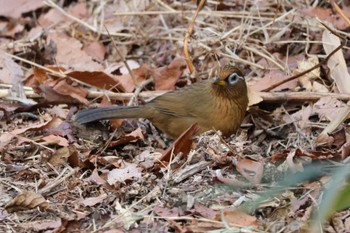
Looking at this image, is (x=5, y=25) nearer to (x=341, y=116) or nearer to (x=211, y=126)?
(x=211, y=126)

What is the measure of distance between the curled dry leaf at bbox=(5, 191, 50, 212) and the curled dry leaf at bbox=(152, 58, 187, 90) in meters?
2.14

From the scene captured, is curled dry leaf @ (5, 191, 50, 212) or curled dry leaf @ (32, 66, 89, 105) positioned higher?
curled dry leaf @ (5, 191, 50, 212)

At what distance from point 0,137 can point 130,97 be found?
1096 mm

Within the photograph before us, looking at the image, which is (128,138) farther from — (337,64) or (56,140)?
(337,64)

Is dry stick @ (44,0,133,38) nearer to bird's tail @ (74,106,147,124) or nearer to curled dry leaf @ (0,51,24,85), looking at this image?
curled dry leaf @ (0,51,24,85)

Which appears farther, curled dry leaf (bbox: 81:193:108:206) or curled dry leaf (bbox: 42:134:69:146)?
curled dry leaf (bbox: 42:134:69:146)

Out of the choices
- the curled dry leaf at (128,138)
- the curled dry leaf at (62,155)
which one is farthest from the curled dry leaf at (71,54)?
the curled dry leaf at (62,155)

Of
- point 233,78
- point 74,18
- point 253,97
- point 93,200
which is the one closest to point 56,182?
point 93,200

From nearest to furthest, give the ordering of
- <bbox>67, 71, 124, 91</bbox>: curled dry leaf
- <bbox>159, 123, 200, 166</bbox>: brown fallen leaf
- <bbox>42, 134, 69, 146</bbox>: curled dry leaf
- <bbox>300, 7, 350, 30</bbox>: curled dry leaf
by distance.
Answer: <bbox>159, 123, 200, 166</bbox>: brown fallen leaf < <bbox>42, 134, 69, 146</bbox>: curled dry leaf < <bbox>67, 71, 124, 91</bbox>: curled dry leaf < <bbox>300, 7, 350, 30</bbox>: curled dry leaf

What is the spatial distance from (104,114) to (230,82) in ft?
2.96

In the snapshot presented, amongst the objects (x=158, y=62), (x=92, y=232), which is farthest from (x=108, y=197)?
(x=158, y=62)

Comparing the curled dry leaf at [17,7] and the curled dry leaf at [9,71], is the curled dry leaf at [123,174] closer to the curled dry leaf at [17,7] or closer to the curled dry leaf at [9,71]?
the curled dry leaf at [9,71]

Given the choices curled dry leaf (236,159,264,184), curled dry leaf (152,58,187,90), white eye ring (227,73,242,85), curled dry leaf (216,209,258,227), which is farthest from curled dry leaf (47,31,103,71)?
curled dry leaf (216,209,258,227)

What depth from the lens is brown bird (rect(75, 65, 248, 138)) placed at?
18.1 ft
